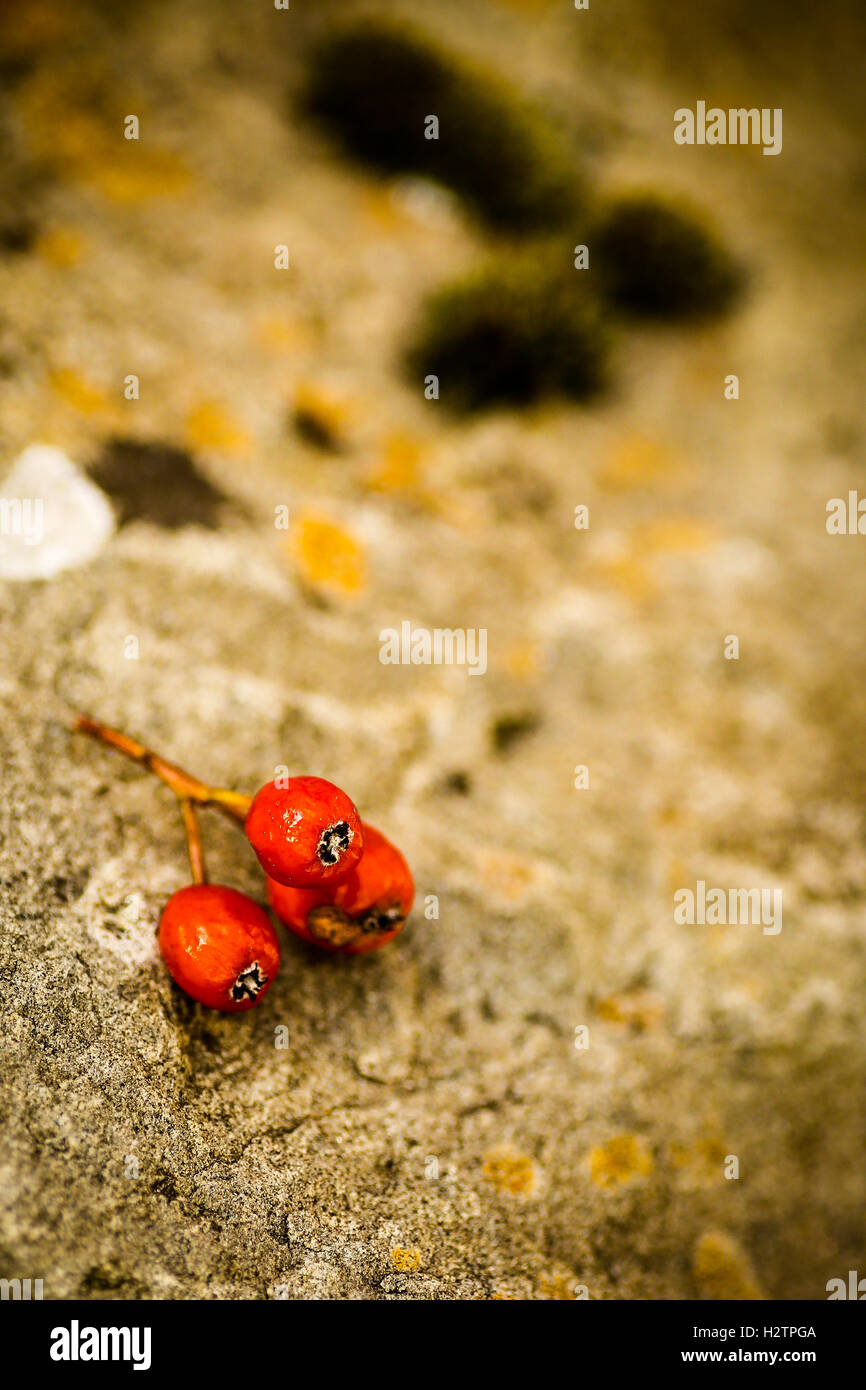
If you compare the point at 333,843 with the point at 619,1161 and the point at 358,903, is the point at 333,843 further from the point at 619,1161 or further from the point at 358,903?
the point at 619,1161

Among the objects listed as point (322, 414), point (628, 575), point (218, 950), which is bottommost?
point (218, 950)

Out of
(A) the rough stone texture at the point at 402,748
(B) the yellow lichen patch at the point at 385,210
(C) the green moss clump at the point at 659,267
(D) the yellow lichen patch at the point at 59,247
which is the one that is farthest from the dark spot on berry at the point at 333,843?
(C) the green moss clump at the point at 659,267

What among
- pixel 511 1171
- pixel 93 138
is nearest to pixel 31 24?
pixel 93 138

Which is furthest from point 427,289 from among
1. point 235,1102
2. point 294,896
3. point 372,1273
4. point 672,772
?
point 372,1273

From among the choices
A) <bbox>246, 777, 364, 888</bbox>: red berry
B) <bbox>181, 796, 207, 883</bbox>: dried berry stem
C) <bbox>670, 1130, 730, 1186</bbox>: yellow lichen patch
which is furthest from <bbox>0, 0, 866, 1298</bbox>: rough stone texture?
<bbox>246, 777, 364, 888</bbox>: red berry

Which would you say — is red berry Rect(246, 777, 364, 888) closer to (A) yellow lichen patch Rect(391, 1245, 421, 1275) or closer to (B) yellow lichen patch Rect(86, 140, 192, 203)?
(A) yellow lichen patch Rect(391, 1245, 421, 1275)

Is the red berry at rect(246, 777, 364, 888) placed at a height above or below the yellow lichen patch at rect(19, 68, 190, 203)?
below
